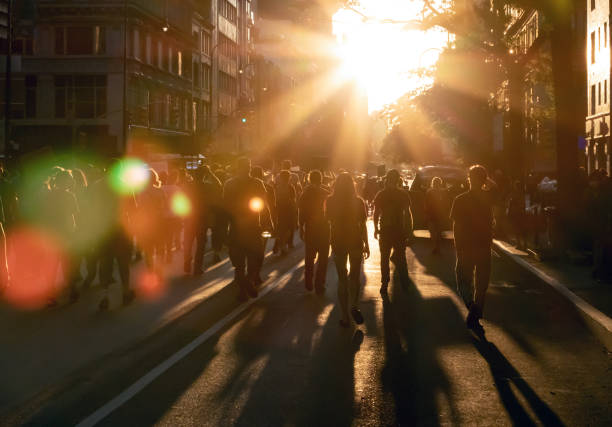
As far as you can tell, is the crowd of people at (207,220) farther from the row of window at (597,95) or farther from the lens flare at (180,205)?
the row of window at (597,95)

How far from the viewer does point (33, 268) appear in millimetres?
14320

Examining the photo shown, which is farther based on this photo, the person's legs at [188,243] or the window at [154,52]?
the window at [154,52]

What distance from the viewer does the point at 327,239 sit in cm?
1488

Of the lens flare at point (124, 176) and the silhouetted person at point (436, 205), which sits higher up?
the lens flare at point (124, 176)

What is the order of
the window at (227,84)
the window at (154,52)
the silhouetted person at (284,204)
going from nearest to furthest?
the silhouetted person at (284,204), the window at (154,52), the window at (227,84)

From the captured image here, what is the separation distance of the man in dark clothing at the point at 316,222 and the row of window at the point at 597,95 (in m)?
46.0

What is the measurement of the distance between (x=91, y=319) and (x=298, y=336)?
2412 mm

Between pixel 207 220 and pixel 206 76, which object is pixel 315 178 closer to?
pixel 207 220

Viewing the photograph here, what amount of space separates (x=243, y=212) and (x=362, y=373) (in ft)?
17.9

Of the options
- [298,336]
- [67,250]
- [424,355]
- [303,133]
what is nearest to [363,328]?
[298,336]

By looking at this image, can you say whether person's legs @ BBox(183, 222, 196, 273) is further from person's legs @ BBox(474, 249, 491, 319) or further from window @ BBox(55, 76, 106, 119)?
window @ BBox(55, 76, 106, 119)

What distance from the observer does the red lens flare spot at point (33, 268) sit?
1283 centimetres

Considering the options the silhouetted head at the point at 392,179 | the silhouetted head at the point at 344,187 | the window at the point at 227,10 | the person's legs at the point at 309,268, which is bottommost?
the person's legs at the point at 309,268

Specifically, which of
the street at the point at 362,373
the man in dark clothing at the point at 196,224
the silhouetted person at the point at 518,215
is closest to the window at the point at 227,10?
the silhouetted person at the point at 518,215
